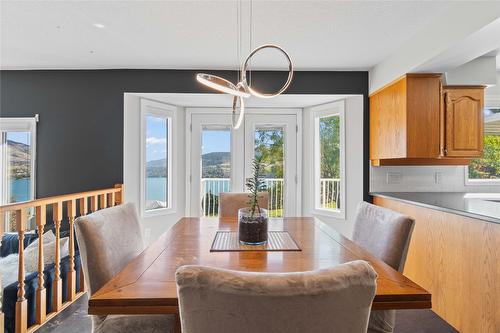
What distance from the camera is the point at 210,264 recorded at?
4.29ft

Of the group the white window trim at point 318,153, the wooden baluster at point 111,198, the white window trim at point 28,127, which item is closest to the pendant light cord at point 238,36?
the white window trim at point 318,153

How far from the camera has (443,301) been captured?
232 centimetres

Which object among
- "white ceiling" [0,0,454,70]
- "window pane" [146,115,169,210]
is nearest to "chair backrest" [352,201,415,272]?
"white ceiling" [0,0,454,70]

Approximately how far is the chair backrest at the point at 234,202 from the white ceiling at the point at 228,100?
1387mm

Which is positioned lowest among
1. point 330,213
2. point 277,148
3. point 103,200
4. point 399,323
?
point 399,323

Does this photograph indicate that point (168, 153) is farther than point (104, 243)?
Yes

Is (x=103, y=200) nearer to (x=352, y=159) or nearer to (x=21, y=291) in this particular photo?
(x=21, y=291)

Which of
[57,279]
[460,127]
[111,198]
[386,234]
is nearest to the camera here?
[386,234]

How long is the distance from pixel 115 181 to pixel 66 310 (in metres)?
1.49

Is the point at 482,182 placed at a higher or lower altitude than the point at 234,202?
higher

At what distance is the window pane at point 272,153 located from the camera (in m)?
4.12

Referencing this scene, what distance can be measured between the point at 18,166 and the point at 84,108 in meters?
1.16

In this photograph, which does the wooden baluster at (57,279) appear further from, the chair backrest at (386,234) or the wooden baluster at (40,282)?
the chair backrest at (386,234)

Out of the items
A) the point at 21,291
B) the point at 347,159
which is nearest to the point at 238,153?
the point at 347,159
